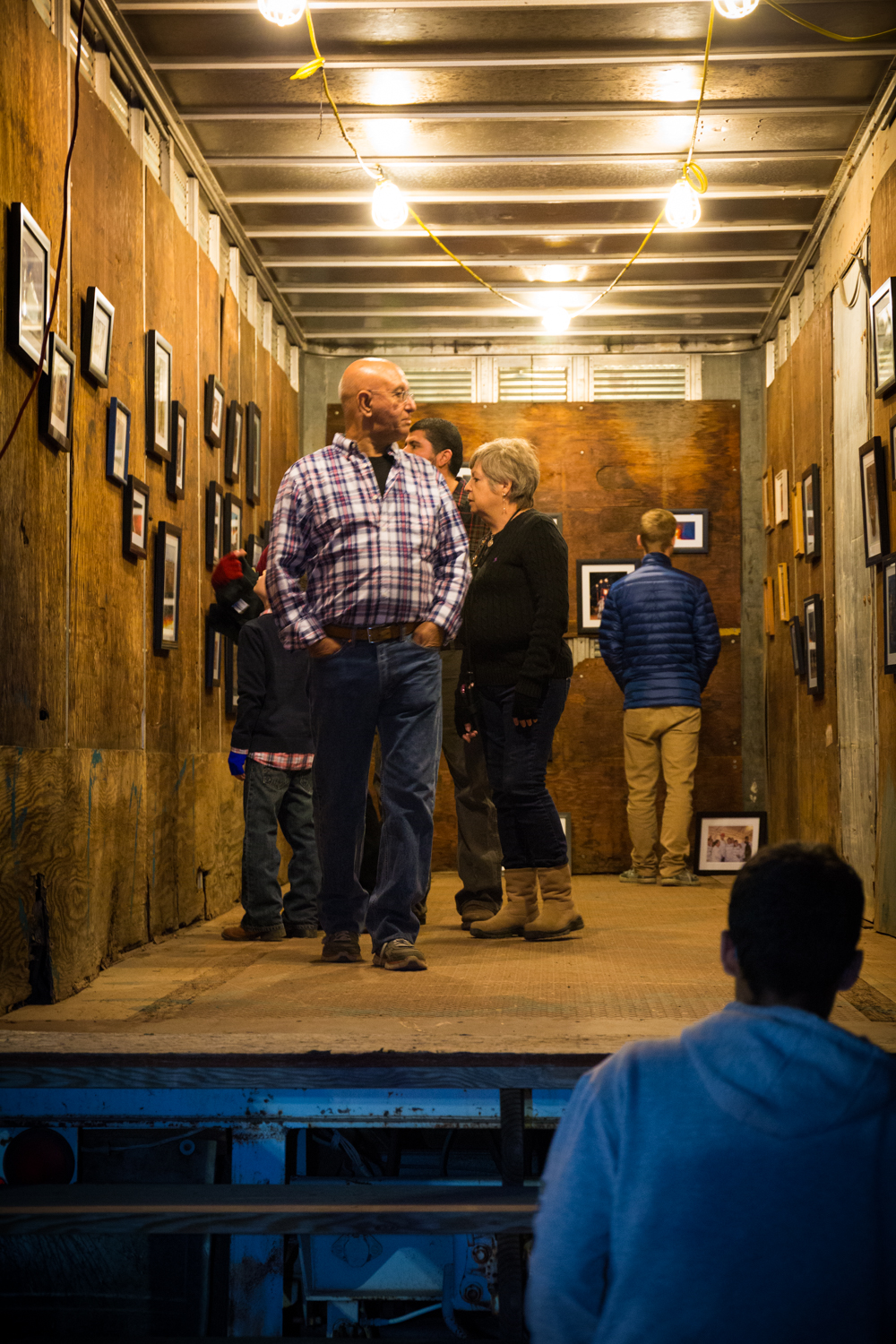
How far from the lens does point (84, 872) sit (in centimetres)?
377

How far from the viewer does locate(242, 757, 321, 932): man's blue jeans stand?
190 inches

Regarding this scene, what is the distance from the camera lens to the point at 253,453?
7016 millimetres

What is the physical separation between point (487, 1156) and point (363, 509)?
1.85 metres

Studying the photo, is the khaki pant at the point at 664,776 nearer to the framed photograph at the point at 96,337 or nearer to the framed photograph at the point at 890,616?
the framed photograph at the point at 890,616

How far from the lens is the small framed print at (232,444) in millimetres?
6383

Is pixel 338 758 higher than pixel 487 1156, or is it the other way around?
pixel 338 758

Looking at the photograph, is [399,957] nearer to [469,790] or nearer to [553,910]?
[553,910]

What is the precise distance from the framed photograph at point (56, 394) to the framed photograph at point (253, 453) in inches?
119

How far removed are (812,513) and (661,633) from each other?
1065 millimetres

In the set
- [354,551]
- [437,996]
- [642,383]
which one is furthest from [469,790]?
[642,383]

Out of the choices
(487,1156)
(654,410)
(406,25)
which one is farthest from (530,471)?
(654,410)

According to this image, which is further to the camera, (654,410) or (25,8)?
(654,410)

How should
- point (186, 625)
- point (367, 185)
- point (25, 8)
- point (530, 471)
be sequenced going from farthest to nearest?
point (367, 185) → point (186, 625) → point (530, 471) → point (25, 8)

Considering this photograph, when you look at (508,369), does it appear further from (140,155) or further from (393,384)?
(393,384)
